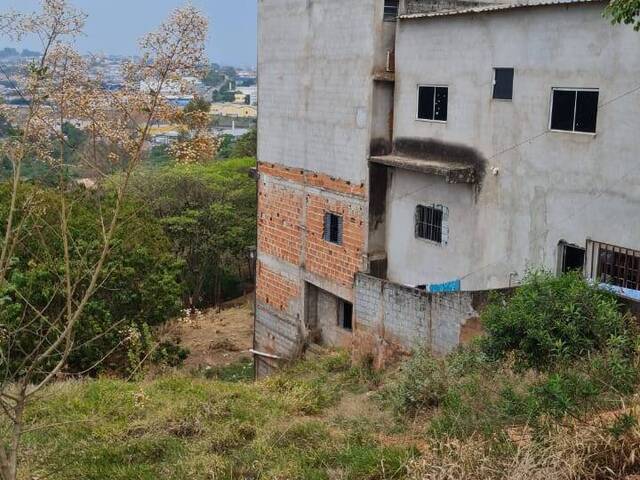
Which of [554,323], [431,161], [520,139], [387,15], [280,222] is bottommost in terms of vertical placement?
[280,222]

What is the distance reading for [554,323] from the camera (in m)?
8.30

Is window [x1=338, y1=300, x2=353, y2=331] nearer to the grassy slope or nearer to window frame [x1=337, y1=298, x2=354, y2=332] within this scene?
window frame [x1=337, y1=298, x2=354, y2=332]

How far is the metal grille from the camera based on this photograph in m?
10.1

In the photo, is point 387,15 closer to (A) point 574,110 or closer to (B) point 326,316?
(A) point 574,110

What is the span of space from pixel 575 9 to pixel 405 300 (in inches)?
203

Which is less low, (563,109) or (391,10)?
(391,10)

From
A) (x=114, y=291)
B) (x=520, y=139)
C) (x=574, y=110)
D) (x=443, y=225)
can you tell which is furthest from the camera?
(x=114, y=291)

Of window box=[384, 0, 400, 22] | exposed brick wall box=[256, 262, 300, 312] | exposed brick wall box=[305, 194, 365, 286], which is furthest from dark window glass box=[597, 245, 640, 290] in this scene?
exposed brick wall box=[256, 262, 300, 312]

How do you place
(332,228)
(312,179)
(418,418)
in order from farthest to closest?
(312,179)
(332,228)
(418,418)

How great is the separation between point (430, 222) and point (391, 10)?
4.05 meters

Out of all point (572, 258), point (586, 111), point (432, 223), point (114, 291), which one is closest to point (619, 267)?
point (572, 258)

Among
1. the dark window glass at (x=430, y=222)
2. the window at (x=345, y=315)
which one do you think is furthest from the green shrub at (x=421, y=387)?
the window at (x=345, y=315)

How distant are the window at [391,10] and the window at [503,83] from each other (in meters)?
2.78

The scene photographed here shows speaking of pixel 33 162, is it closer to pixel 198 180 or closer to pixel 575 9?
pixel 575 9
